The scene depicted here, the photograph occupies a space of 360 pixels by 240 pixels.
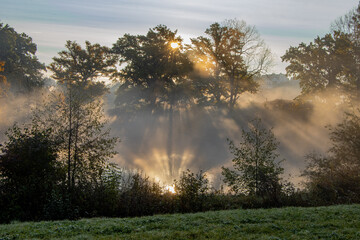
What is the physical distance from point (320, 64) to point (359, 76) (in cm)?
600

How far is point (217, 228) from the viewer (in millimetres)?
9688

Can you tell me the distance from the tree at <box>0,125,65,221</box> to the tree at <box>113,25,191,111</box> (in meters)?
42.8

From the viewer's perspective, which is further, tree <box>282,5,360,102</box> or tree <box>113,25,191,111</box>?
tree <box>113,25,191,111</box>

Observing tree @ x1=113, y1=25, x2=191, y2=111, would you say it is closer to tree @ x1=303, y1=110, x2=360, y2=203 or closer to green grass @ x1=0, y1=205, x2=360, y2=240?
tree @ x1=303, y1=110, x2=360, y2=203

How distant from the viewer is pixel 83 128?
1906 cm

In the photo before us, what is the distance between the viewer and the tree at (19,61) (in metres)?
55.5

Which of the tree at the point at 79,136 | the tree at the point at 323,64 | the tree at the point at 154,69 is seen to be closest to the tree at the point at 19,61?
the tree at the point at 154,69

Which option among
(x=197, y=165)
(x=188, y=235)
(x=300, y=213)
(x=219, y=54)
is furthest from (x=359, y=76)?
(x=188, y=235)

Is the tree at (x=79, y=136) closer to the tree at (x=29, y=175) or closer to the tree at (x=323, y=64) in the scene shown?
the tree at (x=29, y=175)

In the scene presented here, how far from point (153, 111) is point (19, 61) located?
2828cm

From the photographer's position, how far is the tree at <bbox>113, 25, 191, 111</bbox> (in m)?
59.9

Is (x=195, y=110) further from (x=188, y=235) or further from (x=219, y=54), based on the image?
(x=188, y=235)

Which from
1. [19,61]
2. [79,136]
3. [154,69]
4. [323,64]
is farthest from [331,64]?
[19,61]

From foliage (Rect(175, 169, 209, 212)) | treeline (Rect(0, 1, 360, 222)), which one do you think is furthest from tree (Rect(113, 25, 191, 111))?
foliage (Rect(175, 169, 209, 212))
